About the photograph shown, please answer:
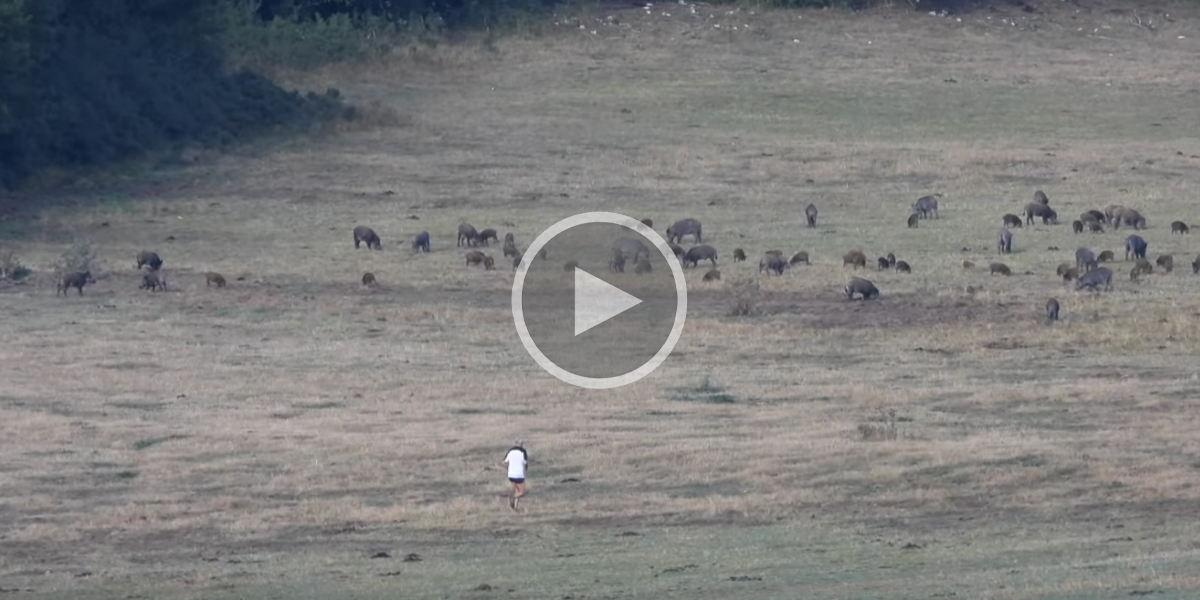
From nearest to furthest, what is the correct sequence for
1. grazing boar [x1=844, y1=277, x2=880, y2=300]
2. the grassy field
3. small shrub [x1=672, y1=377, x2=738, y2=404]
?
the grassy field → small shrub [x1=672, y1=377, x2=738, y2=404] → grazing boar [x1=844, y1=277, x2=880, y2=300]

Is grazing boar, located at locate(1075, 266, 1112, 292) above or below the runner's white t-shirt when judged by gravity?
above

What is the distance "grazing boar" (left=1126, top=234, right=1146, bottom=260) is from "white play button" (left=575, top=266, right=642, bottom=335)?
28.1 feet

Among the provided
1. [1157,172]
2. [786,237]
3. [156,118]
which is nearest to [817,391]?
[786,237]

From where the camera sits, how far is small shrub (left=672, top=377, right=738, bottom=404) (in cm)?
2556

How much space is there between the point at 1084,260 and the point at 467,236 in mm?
11569

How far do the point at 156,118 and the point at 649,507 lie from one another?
31.9 meters

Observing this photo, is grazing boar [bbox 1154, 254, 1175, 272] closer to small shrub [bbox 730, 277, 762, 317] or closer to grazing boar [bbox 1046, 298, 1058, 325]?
grazing boar [bbox 1046, 298, 1058, 325]

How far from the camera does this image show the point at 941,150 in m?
48.4

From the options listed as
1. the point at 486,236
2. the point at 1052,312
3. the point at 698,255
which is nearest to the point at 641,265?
the point at 698,255

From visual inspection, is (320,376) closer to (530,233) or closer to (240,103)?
(530,233)

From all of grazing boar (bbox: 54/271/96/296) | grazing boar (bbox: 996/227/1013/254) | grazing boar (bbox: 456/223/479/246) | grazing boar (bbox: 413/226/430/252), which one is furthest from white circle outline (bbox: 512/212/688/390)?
grazing boar (bbox: 54/271/96/296)

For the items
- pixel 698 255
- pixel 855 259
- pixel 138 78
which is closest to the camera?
pixel 855 259

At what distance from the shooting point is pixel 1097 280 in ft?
104

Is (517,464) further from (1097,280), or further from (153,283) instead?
(153,283)
